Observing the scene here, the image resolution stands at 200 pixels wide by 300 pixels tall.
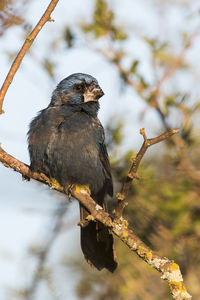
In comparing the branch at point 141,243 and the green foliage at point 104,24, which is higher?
the green foliage at point 104,24

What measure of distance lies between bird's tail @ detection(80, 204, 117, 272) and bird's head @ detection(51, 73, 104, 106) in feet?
3.96

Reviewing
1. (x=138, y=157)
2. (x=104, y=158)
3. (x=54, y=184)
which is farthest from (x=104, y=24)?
(x=138, y=157)

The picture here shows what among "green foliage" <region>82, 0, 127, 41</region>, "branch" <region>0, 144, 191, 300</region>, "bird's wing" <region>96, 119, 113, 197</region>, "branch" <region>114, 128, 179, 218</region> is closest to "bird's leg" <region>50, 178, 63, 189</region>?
"branch" <region>0, 144, 191, 300</region>

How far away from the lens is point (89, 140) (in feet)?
15.6

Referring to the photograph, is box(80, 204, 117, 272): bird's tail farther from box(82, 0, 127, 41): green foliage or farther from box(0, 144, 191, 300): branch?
box(82, 0, 127, 41): green foliage

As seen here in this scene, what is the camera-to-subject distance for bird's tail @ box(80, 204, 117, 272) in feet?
16.0

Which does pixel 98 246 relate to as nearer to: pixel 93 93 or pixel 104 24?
pixel 93 93

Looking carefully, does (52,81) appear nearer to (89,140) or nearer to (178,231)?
(89,140)

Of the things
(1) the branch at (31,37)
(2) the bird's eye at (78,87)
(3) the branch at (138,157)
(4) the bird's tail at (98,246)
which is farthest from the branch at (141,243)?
(2) the bird's eye at (78,87)

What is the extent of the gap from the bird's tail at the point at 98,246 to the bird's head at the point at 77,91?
47.5 inches


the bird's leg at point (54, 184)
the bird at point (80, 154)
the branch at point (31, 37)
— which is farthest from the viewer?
the bird at point (80, 154)

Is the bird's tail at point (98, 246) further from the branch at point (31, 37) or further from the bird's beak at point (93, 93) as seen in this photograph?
the branch at point (31, 37)

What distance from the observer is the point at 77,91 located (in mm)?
5445

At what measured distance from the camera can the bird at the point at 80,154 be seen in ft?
15.3
